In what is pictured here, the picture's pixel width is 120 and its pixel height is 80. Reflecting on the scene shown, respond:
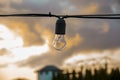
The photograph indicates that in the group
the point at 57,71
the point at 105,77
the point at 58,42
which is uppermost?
the point at 57,71

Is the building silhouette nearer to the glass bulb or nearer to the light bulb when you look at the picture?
the light bulb

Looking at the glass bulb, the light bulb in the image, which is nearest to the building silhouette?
the light bulb

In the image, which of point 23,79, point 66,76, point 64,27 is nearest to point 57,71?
point 23,79

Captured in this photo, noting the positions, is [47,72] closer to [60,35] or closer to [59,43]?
[60,35]

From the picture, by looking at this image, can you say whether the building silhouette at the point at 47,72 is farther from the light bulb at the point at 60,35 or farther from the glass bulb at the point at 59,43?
the glass bulb at the point at 59,43

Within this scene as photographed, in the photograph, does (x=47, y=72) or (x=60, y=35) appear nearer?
(x=60, y=35)

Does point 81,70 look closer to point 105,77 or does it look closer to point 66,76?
point 66,76

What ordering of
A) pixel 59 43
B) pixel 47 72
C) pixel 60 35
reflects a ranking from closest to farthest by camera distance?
pixel 59 43, pixel 60 35, pixel 47 72

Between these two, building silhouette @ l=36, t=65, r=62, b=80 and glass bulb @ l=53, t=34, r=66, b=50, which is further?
building silhouette @ l=36, t=65, r=62, b=80

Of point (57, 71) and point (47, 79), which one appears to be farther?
point (47, 79)

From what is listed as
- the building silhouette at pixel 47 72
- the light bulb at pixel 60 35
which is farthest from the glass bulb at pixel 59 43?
the building silhouette at pixel 47 72

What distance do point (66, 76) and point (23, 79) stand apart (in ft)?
71.7

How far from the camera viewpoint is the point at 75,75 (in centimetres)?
11912

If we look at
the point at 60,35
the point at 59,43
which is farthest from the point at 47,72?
the point at 59,43
